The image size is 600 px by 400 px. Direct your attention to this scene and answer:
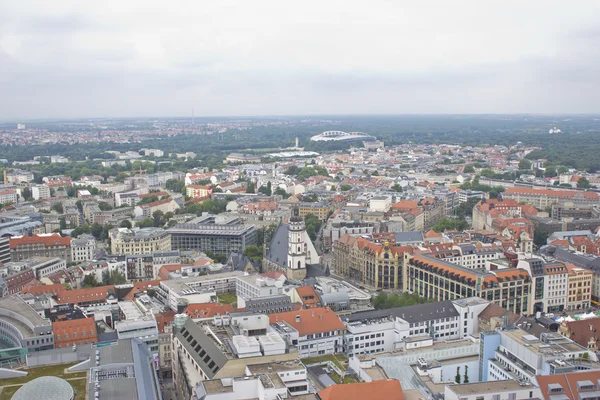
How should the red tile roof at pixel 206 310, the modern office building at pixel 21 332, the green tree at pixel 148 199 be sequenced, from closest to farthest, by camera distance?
the modern office building at pixel 21 332
the red tile roof at pixel 206 310
the green tree at pixel 148 199

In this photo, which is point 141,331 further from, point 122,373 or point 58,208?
point 58,208

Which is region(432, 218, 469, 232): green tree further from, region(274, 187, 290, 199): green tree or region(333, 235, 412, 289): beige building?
region(274, 187, 290, 199): green tree

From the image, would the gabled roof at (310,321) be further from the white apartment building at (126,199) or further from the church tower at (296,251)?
the white apartment building at (126,199)

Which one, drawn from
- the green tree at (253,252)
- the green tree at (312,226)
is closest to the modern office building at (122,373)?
the green tree at (253,252)

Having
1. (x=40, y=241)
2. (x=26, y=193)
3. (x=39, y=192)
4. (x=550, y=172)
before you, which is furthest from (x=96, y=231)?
(x=550, y=172)

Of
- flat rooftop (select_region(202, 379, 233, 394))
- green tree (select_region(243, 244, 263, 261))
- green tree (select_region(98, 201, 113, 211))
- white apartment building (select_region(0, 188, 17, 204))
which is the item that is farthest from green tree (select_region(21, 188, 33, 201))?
flat rooftop (select_region(202, 379, 233, 394))

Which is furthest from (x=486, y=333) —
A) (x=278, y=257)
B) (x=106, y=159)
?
(x=106, y=159)
